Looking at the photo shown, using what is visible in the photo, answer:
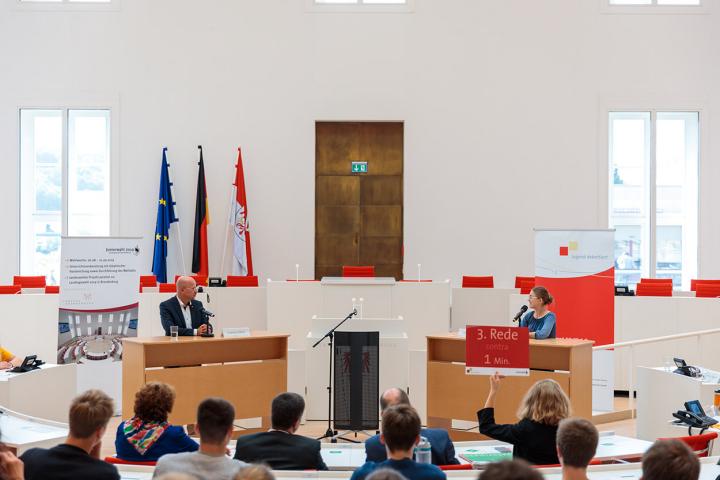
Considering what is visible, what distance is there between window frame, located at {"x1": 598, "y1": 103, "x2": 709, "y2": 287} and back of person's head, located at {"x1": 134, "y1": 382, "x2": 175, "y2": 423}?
10.6 metres

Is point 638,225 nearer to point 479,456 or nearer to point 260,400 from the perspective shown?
point 260,400

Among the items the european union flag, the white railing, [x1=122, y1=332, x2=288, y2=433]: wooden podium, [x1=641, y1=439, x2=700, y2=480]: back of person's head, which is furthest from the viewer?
the european union flag

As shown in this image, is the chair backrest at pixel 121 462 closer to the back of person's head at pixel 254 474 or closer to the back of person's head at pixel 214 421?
the back of person's head at pixel 214 421

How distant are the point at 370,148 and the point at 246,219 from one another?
8.07ft

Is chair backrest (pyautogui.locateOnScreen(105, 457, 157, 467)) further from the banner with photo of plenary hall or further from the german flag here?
the german flag

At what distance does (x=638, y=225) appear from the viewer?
44.8 feet

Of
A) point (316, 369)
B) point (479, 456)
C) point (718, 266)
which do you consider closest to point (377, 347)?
point (316, 369)

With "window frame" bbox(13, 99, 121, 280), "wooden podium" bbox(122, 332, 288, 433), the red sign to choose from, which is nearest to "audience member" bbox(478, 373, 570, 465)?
the red sign

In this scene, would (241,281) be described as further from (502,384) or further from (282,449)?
(282,449)

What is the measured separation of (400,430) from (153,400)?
155 cm

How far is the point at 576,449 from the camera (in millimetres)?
2994

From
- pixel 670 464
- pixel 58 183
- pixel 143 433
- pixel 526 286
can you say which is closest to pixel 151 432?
pixel 143 433

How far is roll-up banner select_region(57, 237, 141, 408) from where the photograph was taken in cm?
798

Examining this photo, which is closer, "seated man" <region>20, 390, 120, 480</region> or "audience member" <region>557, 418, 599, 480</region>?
"audience member" <region>557, 418, 599, 480</region>
